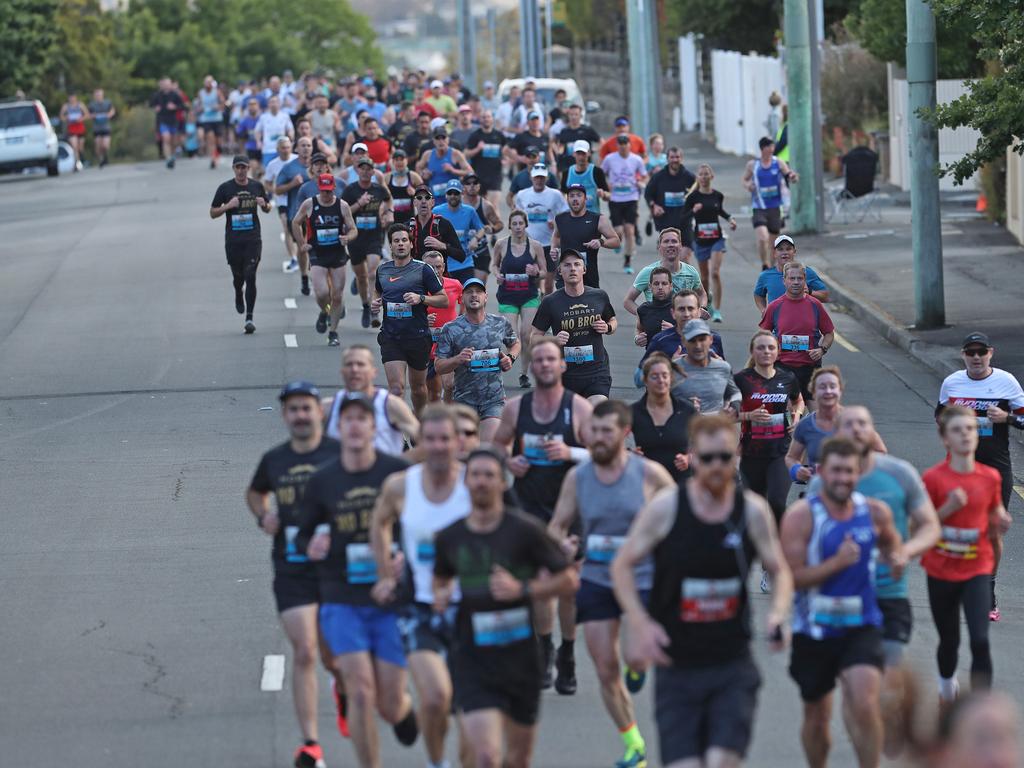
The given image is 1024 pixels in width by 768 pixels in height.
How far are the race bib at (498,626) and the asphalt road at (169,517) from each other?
181 centimetres

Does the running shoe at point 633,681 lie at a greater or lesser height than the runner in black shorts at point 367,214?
lesser

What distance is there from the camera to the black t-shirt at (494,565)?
27.9 ft

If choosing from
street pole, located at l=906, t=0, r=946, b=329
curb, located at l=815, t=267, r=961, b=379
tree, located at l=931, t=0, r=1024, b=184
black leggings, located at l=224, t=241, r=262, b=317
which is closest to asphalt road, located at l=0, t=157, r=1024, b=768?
curb, located at l=815, t=267, r=961, b=379

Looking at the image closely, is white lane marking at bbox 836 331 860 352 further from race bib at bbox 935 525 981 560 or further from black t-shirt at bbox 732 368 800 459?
race bib at bbox 935 525 981 560

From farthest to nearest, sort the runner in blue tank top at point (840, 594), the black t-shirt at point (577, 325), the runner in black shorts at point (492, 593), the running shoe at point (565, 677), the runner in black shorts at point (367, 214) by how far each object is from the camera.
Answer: the runner in black shorts at point (367, 214)
the black t-shirt at point (577, 325)
the running shoe at point (565, 677)
the runner in blue tank top at point (840, 594)
the runner in black shorts at point (492, 593)

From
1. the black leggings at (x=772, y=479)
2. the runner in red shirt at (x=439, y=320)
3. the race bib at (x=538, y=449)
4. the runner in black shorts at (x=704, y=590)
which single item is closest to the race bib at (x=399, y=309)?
the runner in red shirt at (x=439, y=320)

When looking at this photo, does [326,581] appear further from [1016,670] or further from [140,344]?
[140,344]

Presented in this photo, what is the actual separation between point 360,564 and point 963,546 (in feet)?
10.7

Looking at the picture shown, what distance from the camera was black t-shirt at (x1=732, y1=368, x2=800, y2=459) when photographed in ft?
42.5

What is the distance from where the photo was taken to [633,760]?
32.1 feet

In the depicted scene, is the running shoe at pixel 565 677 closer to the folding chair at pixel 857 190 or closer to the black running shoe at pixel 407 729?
the black running shoe at pixel 407 729

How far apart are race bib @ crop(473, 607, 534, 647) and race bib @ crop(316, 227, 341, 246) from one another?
1368 cm

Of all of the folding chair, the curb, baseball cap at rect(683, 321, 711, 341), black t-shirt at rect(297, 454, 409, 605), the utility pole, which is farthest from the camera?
the utility pole

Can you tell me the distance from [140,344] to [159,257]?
8.76m
